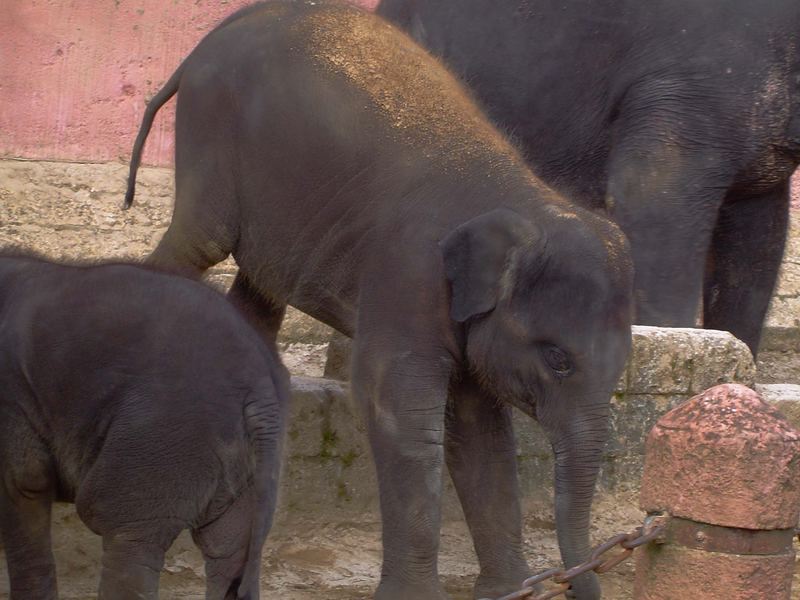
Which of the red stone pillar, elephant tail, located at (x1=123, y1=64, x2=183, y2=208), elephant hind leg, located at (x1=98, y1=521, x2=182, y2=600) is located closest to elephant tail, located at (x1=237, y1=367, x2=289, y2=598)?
elephant hind leg, located at (x1=98, y1=521, x2=182, y2=600)

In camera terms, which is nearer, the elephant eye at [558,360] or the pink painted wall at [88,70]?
the elephant eye at [558,360]

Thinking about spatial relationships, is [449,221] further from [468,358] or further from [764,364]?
[764,364]

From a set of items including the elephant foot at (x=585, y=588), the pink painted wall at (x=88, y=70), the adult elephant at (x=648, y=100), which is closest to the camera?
the elephant foot at (x=585, y=588)

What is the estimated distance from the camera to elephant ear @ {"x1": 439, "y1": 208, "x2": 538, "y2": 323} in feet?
13.7

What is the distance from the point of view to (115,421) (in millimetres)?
3971

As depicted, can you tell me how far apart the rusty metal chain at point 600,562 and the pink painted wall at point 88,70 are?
4.01 m

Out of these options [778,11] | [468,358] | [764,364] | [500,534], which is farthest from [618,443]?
[764,364]

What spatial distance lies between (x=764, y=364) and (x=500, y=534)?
308 centimetres

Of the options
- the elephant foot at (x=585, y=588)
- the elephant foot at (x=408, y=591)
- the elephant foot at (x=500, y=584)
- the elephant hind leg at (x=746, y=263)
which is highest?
the elephant hind leg at (x=746, y=263)

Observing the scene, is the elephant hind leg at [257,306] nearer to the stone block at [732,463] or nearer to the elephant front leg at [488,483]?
the elephant front leg at [488,483]

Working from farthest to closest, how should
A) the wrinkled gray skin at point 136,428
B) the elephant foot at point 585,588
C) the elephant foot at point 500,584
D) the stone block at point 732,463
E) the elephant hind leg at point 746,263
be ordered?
the elephant hind leg at point 746,263 < the elephant foot at point 500,584 < the elephant foot at point 585,588 < the wrinkled gray skin at point 136,428 < the stone block at point 732,463

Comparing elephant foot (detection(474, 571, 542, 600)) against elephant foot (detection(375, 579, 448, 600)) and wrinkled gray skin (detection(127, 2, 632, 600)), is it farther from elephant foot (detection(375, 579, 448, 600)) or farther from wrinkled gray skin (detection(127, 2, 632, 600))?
elephant foot (detection(375, 579, 448, 600))

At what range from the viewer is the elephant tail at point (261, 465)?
13.2ft

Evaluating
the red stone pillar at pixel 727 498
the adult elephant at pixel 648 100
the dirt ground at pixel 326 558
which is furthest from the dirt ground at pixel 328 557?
the red stone pillar at pixel 727 498
